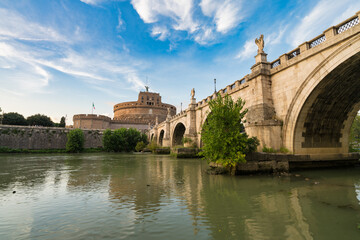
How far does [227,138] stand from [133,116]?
80373 mm

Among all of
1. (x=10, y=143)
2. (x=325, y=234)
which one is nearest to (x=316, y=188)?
(x=325, y=234)

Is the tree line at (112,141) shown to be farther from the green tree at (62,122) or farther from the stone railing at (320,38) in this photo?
the stone railing at (320,38)

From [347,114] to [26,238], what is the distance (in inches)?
723

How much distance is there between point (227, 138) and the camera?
1038 cm

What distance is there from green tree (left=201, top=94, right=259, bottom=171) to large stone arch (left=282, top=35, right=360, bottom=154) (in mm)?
3855

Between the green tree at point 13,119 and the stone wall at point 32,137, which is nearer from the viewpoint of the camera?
the stone wall at point 32,137

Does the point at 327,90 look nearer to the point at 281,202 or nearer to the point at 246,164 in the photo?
the point at 246,164

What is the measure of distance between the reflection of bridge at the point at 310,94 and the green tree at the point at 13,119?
7515cm

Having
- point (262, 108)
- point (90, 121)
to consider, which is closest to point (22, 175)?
point (262, 108)

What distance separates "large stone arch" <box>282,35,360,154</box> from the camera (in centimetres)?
971

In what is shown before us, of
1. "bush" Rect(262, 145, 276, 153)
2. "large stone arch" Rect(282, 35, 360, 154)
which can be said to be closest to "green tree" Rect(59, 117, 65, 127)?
"bush" Rect(262, 145, 276, 153)

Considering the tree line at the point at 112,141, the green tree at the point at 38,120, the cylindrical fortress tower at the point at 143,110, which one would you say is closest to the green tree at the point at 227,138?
the tree line at the point at 112,141

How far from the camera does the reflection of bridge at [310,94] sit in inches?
383

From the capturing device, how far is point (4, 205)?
5656 mm
